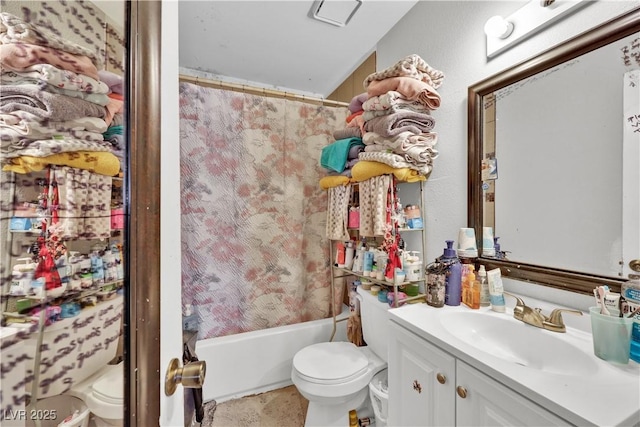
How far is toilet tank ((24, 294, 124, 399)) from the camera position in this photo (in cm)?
28

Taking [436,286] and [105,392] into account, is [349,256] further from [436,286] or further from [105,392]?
[105,392]

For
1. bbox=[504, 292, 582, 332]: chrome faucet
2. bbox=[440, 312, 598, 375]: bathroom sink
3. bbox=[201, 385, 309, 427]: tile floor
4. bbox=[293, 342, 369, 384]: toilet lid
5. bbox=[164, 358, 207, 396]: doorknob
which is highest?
bbox=[164, 358, 207, 396]: doorknob

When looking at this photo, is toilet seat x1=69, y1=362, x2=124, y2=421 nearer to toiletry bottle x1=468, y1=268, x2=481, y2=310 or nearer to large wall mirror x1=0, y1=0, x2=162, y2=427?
large wall mirror x1=0, y1=0, x2=162, y2=427

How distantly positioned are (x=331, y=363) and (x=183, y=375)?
3.52ft

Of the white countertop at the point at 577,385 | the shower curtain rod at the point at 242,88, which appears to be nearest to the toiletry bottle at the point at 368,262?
the white countertop at the point at 577,385

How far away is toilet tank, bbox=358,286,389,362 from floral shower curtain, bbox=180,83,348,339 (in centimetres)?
57

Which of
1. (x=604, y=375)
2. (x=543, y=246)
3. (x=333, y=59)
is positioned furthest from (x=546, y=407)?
(x=333, y=59)

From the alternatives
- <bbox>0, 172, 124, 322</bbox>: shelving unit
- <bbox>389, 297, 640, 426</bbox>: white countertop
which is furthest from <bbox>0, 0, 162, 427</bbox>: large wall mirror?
<bbox>389, 297, 640, 426</bbox>: white countertop

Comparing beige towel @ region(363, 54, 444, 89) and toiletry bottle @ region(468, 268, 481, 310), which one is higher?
beige towel @ region(363, 54, 444, 89)

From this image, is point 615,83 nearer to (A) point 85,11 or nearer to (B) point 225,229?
(A) point 85,11

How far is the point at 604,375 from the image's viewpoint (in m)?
0.67

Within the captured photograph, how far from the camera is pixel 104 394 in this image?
36cm

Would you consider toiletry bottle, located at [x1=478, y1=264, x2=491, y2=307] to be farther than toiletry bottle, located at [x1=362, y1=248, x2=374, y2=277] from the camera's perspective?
No

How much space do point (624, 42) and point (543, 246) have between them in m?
0.69
